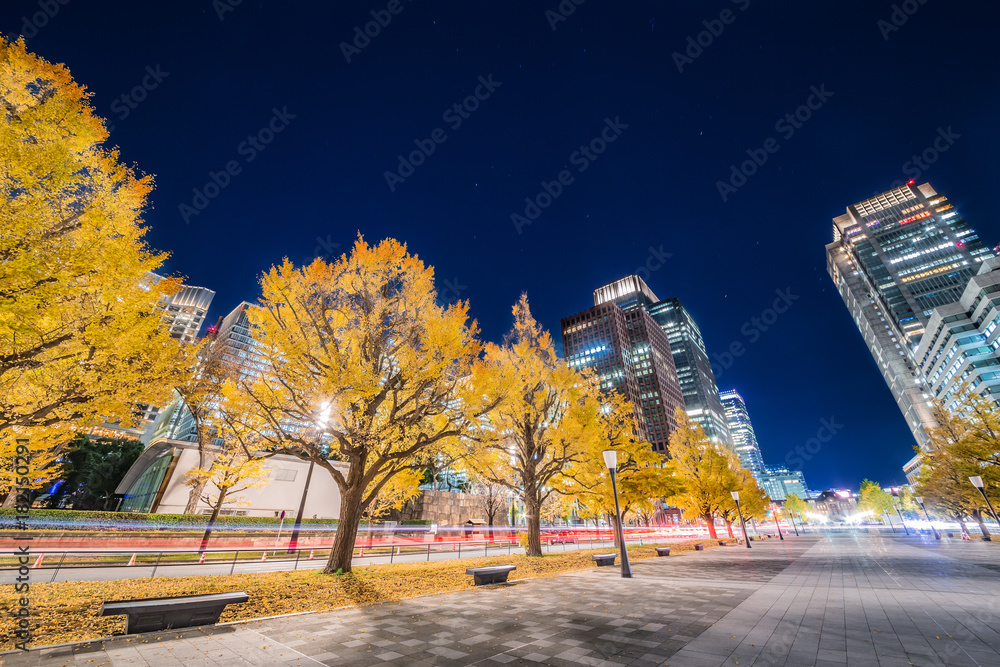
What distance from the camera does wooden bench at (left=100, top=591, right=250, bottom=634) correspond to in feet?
16.9

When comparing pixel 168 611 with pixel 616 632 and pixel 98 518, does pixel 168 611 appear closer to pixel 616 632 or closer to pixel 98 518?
pixel 616 632

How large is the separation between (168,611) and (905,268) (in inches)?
6228

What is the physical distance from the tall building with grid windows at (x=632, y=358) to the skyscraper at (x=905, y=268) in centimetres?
6186

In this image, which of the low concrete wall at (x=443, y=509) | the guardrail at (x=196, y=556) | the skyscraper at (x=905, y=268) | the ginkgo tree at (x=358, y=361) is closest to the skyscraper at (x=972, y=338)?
Answer: the skyscraper at (x=905, y=268)

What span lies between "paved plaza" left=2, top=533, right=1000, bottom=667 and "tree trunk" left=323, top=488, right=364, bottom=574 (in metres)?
4.05

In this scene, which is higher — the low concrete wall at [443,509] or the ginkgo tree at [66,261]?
the ginkgo tree at [66,261]

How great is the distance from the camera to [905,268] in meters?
106

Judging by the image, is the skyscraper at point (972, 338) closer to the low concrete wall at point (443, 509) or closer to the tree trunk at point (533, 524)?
the low concrete wall at point (443, 509)

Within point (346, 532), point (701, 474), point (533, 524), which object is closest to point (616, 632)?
point (346, 532)

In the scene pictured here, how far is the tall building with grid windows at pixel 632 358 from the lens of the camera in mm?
113000

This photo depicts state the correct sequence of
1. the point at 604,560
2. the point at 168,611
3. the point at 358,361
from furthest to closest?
the point at 604,560
the point at 358,361
the point at 168,611

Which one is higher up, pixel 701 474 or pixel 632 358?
pixel 632 358

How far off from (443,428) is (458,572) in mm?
4744

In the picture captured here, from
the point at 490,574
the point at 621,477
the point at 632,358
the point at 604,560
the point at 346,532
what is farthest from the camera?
the point at 632,358
